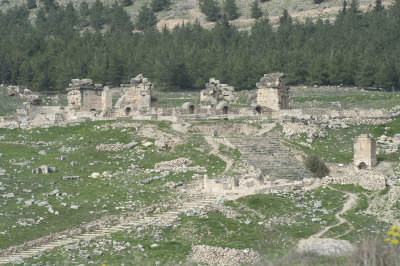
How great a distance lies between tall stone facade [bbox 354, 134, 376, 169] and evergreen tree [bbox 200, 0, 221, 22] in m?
103

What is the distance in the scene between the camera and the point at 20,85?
3632 inches

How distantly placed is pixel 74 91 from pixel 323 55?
32908 mm

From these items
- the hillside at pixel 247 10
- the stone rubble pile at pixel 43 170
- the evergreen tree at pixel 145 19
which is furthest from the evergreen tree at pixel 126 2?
the stone rubble pile at pixel 43 170

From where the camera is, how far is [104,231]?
115 feet

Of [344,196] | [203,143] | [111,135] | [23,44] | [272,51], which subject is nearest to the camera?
[344,196]

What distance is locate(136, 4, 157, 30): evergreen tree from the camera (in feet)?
472

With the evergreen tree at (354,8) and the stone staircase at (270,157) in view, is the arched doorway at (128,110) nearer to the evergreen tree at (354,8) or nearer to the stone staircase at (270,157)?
the stone staircase at (270,157)

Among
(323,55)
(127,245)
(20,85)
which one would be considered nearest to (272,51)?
(323,55)

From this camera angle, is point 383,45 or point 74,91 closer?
point 74,91

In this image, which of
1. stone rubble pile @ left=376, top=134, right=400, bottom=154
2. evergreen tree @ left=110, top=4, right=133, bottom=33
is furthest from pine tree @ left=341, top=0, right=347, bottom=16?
stone rubble pile @ left=376, top=134, right=400, bottom=154

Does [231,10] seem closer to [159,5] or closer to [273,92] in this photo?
[159,5]

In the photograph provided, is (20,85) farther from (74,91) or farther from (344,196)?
(344,196)

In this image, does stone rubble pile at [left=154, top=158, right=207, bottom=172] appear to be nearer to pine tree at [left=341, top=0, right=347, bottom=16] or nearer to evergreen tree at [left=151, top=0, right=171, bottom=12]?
pine tree at [left=341, top=0, right=347, bottom=16]

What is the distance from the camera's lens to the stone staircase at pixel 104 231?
3178 centimetres
